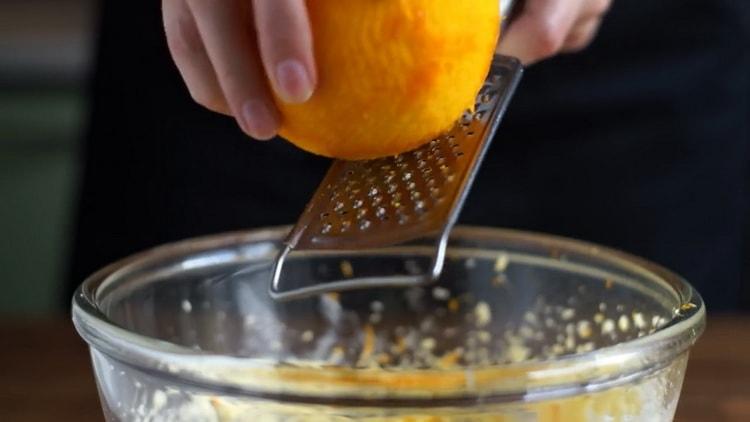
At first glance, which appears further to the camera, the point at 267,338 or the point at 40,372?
the point at 40,372

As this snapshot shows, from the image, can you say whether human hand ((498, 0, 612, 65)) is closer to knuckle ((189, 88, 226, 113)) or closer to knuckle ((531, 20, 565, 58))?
knuckle ((531, 20, 565, 58))

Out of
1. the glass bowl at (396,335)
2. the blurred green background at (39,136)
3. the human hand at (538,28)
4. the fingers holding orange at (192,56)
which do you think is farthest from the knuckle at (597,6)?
the blurred green background at (39,136)

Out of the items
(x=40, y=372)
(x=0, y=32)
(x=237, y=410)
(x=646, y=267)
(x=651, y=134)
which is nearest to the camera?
(x=237, y=410)

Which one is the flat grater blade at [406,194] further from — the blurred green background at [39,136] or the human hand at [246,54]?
the blurred green background at [39,136]

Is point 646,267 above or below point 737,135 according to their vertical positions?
above

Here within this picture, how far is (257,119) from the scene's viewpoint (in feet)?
1.65

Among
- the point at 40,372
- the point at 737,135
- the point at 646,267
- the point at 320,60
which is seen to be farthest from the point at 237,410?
the point at 737,135

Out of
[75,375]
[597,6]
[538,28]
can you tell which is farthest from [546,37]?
[75,375]

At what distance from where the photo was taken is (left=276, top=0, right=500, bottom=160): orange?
0.47 m

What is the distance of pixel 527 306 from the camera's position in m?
0.70

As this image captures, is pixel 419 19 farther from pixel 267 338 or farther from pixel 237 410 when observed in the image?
pixel 267 338

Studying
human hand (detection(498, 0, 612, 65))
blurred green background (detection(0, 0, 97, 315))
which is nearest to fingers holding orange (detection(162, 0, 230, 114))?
human hand (detection(498, 0, 612, 65))

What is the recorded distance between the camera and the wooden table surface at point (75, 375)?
83cm

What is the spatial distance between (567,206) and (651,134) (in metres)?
0.12
